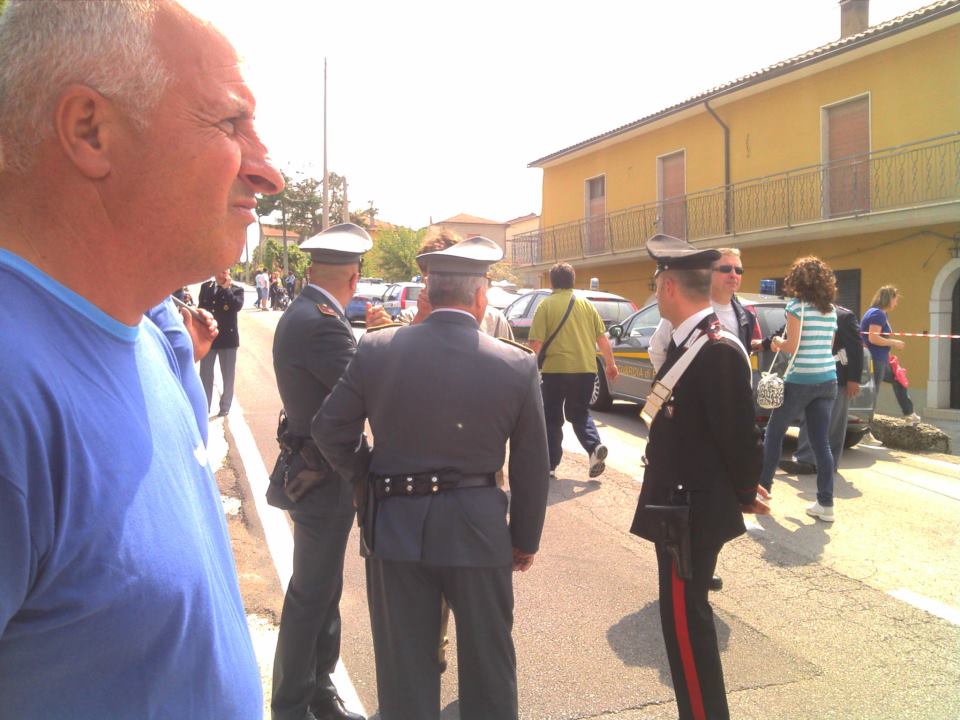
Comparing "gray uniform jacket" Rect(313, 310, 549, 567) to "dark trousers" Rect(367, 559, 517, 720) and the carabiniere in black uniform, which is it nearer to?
"dark trousers" Rect(367, 559, 517, 720)

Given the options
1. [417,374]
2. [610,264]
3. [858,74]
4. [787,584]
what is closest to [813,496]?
[787,584]

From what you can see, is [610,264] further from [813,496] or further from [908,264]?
[813,496]

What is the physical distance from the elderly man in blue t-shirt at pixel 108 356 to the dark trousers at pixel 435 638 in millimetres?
Answer: 1318

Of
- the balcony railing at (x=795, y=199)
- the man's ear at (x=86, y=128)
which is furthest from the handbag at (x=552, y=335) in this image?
the balcony railing at (x=795, y=199)

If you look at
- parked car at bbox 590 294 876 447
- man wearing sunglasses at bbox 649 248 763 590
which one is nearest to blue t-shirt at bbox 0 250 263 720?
man wearing sunglasses at bbox 649 248 763 590

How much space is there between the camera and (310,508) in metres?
3.00

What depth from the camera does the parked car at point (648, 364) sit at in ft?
26.8

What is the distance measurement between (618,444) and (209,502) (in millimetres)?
7903

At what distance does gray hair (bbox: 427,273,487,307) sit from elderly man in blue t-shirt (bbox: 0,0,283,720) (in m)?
1.54

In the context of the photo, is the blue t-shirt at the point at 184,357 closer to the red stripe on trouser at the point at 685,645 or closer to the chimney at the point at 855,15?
the red stripe on trouser at the point at 685,645

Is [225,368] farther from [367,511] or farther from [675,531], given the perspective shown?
[675,531]

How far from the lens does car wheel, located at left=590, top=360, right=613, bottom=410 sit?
11.0 metres

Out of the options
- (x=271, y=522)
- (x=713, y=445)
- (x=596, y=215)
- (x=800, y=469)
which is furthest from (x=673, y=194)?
(x=713, y=445)

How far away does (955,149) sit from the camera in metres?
13.9
